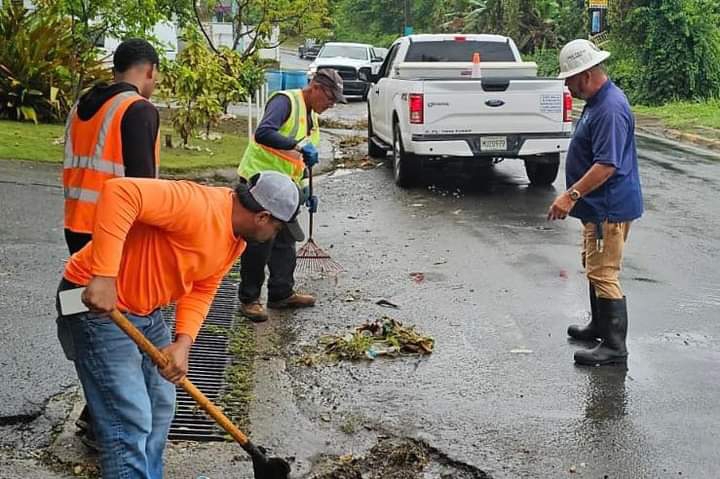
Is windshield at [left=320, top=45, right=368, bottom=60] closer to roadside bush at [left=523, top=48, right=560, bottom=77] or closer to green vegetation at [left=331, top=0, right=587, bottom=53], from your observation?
green vegetation at [left=331, top=0, right=587, bottom=53]

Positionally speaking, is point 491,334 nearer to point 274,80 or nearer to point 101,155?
point 101,155

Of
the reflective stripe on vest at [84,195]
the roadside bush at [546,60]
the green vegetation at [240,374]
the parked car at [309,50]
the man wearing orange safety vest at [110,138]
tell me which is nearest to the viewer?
the man wearing orange safety vest at [110,138]

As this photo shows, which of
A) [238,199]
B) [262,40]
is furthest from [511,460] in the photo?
[262,40]

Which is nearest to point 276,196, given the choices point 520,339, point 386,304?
point 520,339

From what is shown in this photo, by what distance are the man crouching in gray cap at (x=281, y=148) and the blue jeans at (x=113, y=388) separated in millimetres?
3434

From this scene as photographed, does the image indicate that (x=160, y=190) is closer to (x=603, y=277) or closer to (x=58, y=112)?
(x=603, y=277)

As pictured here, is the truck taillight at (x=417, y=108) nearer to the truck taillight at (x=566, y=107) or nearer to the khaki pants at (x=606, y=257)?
the truck taillight at (x=566, y=107)

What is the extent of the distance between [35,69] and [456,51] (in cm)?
683

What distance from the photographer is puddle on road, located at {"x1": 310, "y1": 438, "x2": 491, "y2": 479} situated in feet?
15.5

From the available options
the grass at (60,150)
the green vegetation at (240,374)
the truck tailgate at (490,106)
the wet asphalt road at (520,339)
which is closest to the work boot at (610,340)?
the wet asphalt road at (520,339)

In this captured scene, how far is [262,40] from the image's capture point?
20.2 metres

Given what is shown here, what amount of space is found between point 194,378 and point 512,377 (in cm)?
190

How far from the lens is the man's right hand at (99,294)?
3.31 m

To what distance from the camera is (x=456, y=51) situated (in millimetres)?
A: 15125
